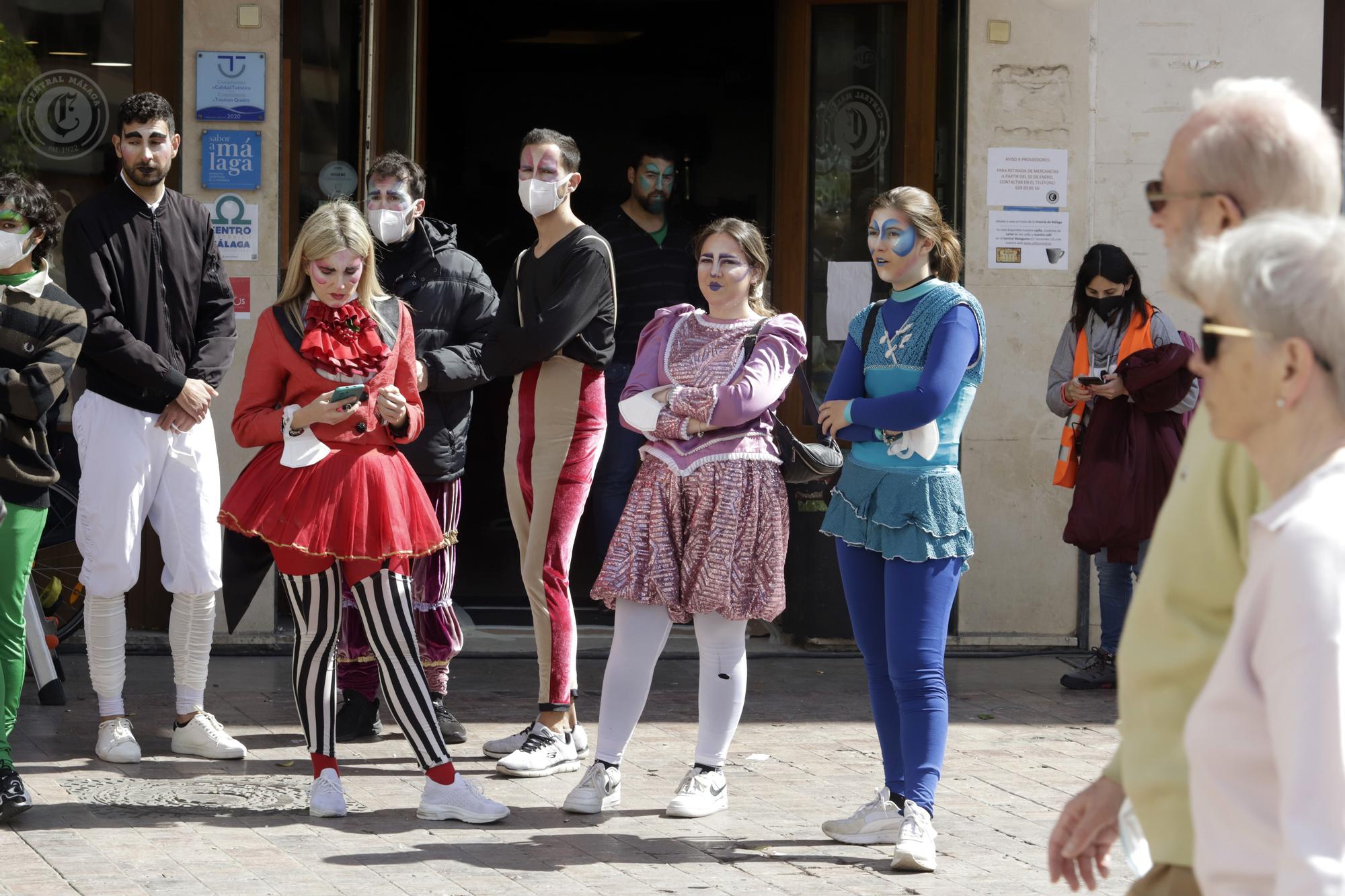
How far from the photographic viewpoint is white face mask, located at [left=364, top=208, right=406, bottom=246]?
21.6 ft

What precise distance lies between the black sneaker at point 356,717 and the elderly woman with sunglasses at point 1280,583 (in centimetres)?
486

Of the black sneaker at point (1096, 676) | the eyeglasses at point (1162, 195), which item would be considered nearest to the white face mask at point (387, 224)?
the black sneaker at point (1096, 676)

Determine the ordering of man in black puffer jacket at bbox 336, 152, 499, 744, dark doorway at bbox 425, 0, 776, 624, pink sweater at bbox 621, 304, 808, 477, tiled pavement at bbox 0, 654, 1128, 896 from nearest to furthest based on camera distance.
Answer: tiled pavement at bbox 0, 654, 1128, 896 < pink sweater at bbox 621, 304, 808, 477 < man in black puffer jacket at bbox 336, 152, 499, 744 < dark doorway at bbox 425, 0, 776, 624

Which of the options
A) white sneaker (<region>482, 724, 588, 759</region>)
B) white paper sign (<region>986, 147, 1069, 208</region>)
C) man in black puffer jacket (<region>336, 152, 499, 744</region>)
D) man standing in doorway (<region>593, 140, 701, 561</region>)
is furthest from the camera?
white paper sign (<region>986, 147, 1069, 208</region>)

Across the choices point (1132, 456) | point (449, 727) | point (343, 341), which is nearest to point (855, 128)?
point (1132, 456)

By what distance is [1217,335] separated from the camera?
6.95 feet

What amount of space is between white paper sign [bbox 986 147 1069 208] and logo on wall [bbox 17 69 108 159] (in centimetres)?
449

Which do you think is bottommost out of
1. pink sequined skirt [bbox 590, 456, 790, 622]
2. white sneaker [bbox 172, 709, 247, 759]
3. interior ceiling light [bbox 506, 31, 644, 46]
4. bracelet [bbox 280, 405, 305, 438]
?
white sneaker [bbox 172, 709, 247, 759]

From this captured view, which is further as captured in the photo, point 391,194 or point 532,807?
point 391,194

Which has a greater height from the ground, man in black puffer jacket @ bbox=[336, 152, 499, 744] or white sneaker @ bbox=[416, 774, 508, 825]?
man in black puffer jacket @ bbox=[336, 152, 499, 744]

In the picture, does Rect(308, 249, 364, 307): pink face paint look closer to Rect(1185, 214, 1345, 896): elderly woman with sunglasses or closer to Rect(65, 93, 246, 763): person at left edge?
Rect(65, 93, 246, 763): person at left edge

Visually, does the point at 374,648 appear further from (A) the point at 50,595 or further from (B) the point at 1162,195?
(B) the point at 1162,195

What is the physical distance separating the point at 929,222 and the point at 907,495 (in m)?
0.86

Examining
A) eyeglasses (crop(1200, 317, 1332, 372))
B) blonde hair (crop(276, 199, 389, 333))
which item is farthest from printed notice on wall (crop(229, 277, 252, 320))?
eyeglasses (crop(1200, 317, 1332, 372))
